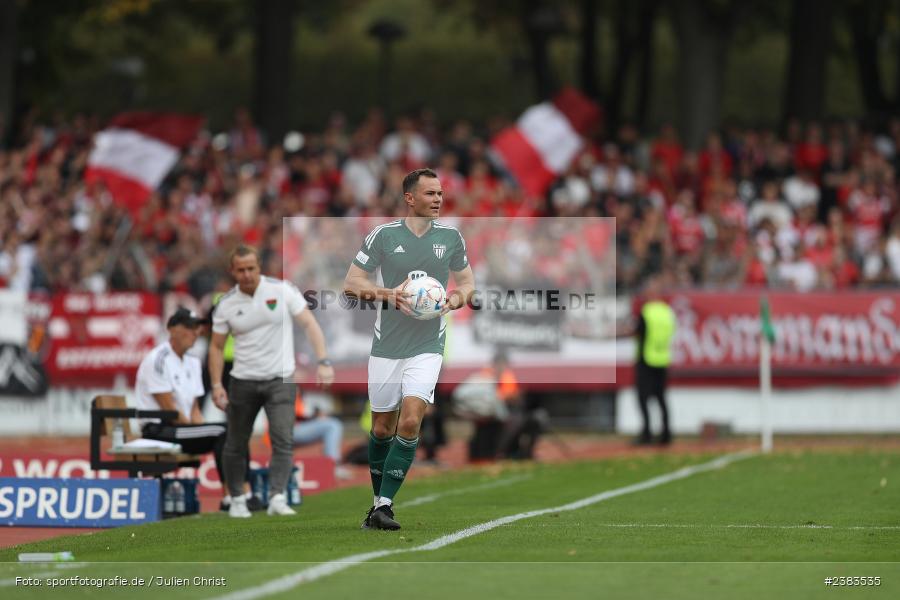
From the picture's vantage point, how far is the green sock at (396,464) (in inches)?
461

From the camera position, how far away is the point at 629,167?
30.3 m

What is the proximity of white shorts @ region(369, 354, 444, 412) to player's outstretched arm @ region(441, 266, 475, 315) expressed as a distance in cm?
40

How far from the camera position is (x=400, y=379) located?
1180cm

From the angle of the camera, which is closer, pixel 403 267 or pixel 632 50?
pixel 403 267

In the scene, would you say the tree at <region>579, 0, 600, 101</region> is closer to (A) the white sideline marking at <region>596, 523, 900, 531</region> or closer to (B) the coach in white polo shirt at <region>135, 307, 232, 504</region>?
(B) the coach in white polo shirt at <region>135, 307, 232, 504</region>

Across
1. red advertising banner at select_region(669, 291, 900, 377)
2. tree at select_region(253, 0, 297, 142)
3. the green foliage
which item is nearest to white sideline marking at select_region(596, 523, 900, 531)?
red advertising banner at select_region(669, 291, 900, 377)

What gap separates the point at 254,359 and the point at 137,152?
13.6 meters

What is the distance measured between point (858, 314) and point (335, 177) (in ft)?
29.3

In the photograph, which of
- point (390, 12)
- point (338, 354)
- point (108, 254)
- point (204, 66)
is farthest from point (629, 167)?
point (390, 12)

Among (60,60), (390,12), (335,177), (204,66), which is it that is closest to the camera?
(335,177)

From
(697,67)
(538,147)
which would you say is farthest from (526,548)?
(697,67)

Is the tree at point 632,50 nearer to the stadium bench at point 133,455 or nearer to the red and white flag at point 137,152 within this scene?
the red and white flag at point 137,152

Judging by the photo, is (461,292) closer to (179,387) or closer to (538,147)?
(179,387)

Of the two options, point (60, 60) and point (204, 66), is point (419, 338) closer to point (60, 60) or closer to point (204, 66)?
point (60, 60)
